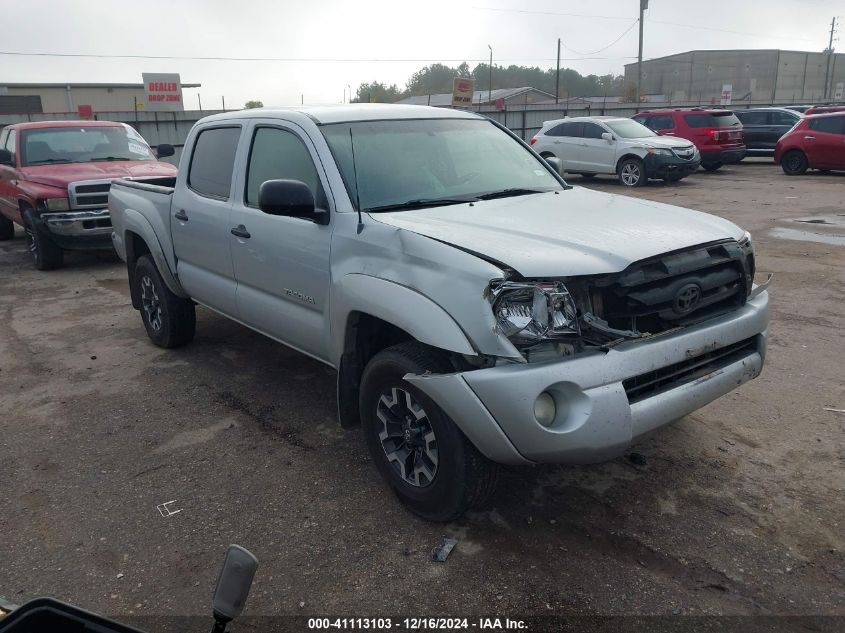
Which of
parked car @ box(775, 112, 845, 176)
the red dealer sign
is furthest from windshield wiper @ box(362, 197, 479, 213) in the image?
the red dealer sign

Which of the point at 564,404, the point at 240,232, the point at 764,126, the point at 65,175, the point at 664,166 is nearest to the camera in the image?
the point at 564,404

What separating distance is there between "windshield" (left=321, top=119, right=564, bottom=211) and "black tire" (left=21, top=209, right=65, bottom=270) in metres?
6.84

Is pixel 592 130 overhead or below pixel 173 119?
below

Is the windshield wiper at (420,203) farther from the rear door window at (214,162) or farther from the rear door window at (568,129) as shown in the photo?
the rear door window at (568,129)

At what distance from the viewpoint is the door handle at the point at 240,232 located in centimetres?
430

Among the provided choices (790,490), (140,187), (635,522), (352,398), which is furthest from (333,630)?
(140,187)

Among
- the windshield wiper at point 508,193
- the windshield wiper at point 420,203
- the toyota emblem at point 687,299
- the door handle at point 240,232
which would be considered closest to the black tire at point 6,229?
the door handle at point 240,232

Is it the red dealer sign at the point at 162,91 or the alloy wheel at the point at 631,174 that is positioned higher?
the red dealer sign at the point at 162,91

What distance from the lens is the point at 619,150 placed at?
16.6 meters

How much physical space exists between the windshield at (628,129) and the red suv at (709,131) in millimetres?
2035

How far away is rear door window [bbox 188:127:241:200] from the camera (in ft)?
15.3

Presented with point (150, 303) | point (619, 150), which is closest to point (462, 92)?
point (619, 150)

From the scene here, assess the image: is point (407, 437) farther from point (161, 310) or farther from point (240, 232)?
point (161, 310)

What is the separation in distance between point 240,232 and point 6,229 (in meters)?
9.61
